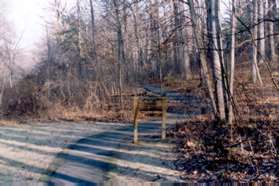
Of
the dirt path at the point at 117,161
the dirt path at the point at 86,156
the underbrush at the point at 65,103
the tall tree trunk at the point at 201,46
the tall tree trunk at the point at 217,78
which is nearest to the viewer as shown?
the dirt path at the point at 117,161

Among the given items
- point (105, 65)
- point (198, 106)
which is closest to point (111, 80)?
point (105, 65)

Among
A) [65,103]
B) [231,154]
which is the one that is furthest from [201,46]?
[65,103]

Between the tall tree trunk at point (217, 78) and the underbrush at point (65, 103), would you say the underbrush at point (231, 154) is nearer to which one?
the tall tree trunk at point (217, 78)

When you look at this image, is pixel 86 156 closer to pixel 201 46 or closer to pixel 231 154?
pixel 231 154

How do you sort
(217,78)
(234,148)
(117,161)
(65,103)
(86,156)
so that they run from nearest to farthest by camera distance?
(234,148), (117,161), (86,156), (217,78), (65,103)

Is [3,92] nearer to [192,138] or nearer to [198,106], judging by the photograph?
[198,106]

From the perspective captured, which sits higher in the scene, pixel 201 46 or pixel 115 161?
pixel 201 46

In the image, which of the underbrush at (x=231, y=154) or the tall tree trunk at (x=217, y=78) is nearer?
the underbrush at (x=231, y=154)

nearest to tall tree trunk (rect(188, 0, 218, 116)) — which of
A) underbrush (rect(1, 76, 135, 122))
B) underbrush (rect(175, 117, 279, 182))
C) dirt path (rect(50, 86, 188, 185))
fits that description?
underbrush (rect(175, 117, 279, 182))

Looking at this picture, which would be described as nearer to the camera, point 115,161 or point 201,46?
point 115,161

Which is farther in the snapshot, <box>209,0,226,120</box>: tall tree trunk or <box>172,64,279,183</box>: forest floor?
<box>209,0,226,120</box>: tall tree trunk

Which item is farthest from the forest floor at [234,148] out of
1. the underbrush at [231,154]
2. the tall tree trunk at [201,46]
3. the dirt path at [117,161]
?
the tall tree trunk at [201,46]

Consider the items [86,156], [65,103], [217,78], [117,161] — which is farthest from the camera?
[65,103]

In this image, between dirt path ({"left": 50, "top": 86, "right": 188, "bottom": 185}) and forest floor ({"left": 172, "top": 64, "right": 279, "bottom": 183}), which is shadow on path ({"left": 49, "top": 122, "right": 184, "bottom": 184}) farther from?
forest floor ({"left": 172, "top": 64, "right": 279, "bottom": 183})
